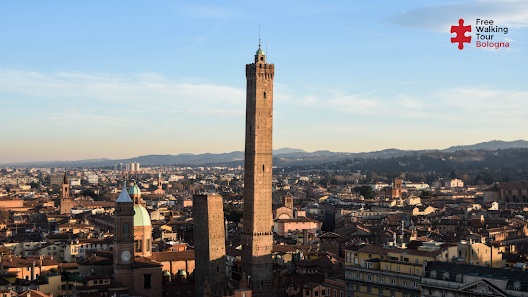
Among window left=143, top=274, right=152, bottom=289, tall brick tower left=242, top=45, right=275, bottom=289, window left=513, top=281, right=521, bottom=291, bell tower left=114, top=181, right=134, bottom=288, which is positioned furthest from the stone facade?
window left=513, top=281, right=521, bottom=291

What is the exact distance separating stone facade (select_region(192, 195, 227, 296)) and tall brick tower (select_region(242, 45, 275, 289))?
280cm

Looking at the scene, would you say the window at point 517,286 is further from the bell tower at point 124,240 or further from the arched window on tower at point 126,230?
the arched window on tower at point 126,230

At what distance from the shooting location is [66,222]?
8775cm

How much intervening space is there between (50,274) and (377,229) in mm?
41266

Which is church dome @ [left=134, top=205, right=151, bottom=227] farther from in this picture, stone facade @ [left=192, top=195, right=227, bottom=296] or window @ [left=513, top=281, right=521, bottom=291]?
window @ [left=513, top=281, right=521, bottom=291]

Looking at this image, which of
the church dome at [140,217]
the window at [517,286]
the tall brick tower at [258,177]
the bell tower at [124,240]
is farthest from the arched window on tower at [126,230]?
the window at [517,286]

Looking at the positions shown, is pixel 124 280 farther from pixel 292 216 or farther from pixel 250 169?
pixel 292 216

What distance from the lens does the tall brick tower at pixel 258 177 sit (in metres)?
48.6

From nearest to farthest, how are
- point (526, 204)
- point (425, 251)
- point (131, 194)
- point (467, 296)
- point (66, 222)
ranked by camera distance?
point (467, 296) → point (425, 251) → point (131, 194) → point (66, 222) → point (526, 204)

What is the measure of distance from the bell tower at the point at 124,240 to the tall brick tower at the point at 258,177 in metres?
8.33

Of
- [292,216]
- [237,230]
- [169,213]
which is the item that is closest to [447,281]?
[237,230]

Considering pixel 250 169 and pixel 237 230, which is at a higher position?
pixel 250 169

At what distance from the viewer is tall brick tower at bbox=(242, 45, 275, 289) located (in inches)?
1912

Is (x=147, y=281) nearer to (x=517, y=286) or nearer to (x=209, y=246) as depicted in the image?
(x=209, y=246)
